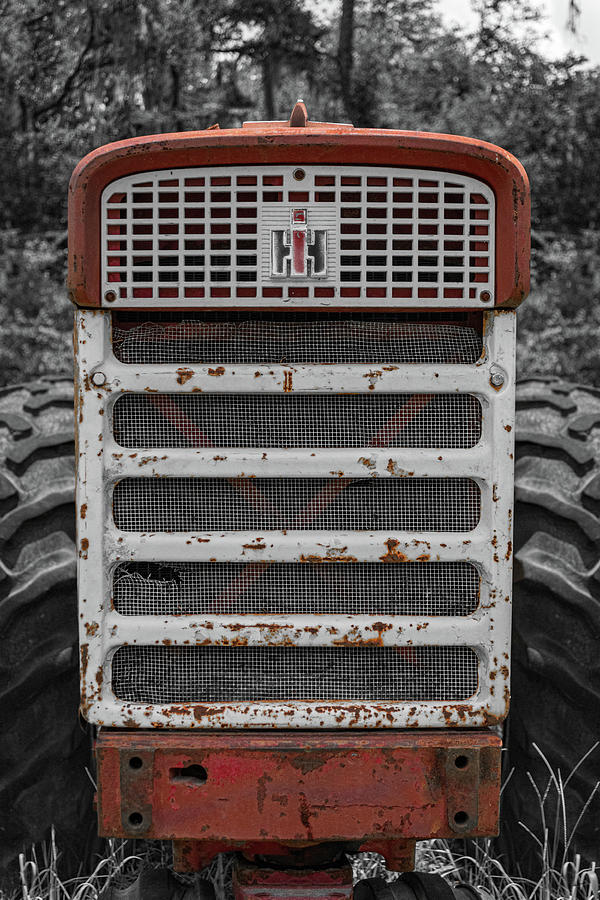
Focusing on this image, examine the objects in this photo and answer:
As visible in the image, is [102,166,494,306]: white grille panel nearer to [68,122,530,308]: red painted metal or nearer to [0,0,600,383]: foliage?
[68,122,530,308]: red painted metal

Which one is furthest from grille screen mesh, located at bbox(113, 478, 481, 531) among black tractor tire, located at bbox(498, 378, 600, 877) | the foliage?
the foliage

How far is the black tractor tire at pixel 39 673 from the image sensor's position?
2.44 m

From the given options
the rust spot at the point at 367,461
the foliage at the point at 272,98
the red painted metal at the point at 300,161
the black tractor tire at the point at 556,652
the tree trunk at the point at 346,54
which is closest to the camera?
the red painted metal at the point at 300,161

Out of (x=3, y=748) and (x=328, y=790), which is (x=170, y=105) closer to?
(x=3, y=748)

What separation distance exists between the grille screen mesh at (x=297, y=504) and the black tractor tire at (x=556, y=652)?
53 centimetres

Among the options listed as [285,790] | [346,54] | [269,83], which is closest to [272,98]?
[269,83]

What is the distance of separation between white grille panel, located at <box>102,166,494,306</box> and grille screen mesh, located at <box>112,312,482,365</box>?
0.27ft

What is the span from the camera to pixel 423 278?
202cm

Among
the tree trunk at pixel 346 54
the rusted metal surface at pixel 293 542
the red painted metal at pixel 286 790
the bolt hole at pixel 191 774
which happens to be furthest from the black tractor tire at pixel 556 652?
the tree trunk at pixel 346 54

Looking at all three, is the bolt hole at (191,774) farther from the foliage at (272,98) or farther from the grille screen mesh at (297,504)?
the foliage at (272,98)

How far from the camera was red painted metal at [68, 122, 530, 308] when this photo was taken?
1.93 meters

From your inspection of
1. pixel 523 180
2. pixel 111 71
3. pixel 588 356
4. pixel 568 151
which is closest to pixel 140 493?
pixel 523 180

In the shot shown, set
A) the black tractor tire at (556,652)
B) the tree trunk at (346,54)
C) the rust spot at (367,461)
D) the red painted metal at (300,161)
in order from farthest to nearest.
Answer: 1. the tree trunk at (346,54)
2. the black tractor tire at (556,652)
3. the rust spot at (367,461)
4. the red painted metal at (300,161)

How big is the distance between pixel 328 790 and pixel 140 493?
2.61 feet
